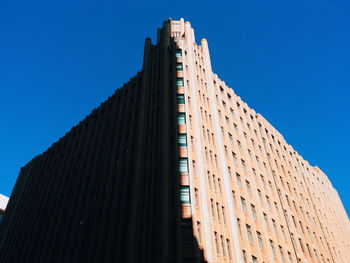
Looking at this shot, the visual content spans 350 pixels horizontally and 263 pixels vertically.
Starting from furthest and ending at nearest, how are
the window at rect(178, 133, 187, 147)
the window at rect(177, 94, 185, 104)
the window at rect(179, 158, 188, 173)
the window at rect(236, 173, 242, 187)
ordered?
1. the window at rect(236, 173, 242, 187)
2. the window at rect(177, 94, 185, 104)
3. the window at rect(178, 133, 187, 147)
4. the window at rect(179, 158, 188, 173)

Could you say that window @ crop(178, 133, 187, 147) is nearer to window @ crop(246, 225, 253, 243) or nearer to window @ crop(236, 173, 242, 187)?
window @ crop(236, 173, 242, 187)

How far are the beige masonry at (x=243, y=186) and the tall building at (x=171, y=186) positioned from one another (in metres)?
0.18

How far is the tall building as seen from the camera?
28922 mm

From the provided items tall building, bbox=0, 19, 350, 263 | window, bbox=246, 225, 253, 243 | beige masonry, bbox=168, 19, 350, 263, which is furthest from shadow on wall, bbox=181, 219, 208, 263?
window, bbox=246, 225, 253, 243

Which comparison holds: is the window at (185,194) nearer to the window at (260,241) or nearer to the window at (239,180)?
the window at (239,180)

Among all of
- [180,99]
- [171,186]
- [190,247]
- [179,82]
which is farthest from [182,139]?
[190,247]

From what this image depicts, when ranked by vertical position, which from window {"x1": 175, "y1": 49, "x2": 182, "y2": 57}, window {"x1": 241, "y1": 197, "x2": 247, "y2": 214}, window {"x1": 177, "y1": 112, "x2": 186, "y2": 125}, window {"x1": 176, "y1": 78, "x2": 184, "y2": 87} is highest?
window {"x1": 175, "y1": 49, "x2": 182, "y2": 57}


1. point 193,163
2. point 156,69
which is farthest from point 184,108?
point 156,69

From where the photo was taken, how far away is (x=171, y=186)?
30.0m

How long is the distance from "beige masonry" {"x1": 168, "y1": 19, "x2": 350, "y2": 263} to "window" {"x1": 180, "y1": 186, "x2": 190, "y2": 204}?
488mm

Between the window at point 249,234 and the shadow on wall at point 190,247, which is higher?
the window at point 249,234

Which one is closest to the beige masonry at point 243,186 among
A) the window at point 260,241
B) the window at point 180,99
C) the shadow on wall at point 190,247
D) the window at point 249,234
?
the window at point 260,241

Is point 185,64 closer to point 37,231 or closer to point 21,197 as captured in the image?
point 37,231

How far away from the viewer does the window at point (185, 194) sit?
29.0 metres
